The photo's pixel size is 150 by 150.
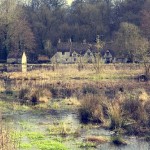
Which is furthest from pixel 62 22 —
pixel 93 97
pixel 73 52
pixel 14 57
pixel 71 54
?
pixel 93 97

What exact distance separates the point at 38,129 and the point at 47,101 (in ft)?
30.8

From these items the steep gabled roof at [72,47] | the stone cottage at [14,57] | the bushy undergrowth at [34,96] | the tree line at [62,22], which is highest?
the tree line at [62,22]

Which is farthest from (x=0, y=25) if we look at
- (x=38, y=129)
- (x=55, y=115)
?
(x=38, y=129)

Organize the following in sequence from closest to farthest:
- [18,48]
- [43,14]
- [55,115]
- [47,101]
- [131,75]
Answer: [55,115] → [47,101] → [131,75] → [18,48] → [43,14]

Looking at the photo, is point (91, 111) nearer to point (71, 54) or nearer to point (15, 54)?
point (15, 54)

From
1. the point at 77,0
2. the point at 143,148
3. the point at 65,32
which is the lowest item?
the point at 143,148

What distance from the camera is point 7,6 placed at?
67.6 m

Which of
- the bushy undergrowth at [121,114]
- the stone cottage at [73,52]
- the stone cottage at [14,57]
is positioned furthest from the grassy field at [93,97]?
the stone cottage at [14,57]

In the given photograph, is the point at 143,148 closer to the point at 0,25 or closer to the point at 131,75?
the point at 131,75

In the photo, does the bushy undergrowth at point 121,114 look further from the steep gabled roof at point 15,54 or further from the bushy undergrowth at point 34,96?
the steep gabled roof at point 15,54

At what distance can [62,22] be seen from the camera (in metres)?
84.1

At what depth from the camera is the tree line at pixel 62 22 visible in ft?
232

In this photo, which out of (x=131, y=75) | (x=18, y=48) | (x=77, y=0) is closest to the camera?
(x=131, y=75)

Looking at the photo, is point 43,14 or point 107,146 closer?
point 107,146
